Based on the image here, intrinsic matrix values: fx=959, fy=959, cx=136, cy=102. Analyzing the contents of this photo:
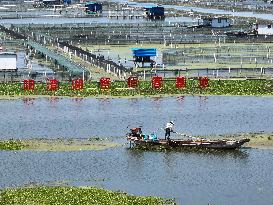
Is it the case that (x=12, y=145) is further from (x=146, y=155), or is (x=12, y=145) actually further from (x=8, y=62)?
(x=8, y=62)

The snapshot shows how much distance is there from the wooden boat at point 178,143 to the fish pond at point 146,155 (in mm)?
550

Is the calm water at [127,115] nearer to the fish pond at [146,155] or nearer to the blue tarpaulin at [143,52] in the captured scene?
the fish pond at [146,155]

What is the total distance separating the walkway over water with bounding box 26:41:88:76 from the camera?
8721 centimetres

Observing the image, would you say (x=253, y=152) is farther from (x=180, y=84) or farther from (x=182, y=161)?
(x=180, y=84)

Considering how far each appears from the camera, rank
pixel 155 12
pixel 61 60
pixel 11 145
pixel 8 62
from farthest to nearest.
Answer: pixel 155 12, pixel 61 60, pixel 8 62, pixel 11 145

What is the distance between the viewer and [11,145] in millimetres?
59000

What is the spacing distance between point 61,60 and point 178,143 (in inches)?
1541

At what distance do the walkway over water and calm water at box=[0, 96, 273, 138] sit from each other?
987cm

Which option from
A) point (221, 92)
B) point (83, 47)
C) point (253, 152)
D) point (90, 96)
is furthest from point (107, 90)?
point (83, 47)

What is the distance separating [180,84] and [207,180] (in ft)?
104

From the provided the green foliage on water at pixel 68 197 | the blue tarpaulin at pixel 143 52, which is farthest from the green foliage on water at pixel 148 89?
the green foliage on water at pixel 68 197

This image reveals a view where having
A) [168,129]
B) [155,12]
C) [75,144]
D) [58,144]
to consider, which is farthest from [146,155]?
[155,12]

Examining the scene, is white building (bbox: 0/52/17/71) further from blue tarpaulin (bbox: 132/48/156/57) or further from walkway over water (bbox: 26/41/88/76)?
blue tarpaulin (bbox: 132/48/156/57)

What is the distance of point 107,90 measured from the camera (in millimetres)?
80125
